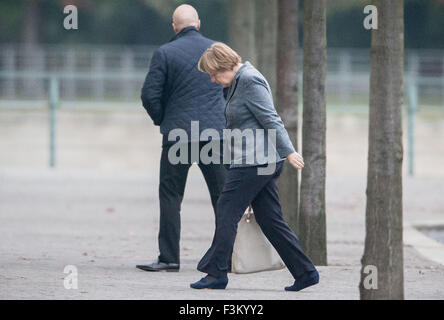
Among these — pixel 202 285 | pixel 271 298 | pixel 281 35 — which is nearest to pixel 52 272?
pixel 202 285

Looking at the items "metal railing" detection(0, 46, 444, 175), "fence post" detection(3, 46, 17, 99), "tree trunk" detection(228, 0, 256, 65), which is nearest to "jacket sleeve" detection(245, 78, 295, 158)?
"tree trunk" detection(228, 0, 256, 65)

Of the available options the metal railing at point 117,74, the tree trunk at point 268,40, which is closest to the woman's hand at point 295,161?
the tree trunk at point 268,40

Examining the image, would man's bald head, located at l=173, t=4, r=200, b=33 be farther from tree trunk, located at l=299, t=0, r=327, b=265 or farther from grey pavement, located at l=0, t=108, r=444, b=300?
grey pavement, located at l=0, t=108, r=444, b=300

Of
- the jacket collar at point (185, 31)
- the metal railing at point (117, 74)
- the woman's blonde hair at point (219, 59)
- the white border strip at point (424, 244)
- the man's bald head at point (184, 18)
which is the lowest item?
the white border strip at point (424, 244)

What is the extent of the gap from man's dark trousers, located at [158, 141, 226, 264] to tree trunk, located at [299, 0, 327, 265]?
74cm

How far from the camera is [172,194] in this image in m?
8.04

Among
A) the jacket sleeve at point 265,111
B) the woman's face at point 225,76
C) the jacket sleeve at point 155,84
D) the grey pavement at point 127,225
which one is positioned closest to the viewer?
the jacket sleeve at point 265,111

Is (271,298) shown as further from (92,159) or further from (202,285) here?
(92,159)

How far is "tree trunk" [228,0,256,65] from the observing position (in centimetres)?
1306

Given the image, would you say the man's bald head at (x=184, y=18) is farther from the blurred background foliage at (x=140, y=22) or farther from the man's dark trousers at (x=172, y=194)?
the blurred background foliage at (x=140, y=22)

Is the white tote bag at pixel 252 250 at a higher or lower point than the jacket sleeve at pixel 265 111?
lower

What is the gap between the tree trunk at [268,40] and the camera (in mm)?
10414

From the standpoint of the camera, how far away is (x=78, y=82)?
34000 mm

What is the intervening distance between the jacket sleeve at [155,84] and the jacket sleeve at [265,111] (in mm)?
1183
